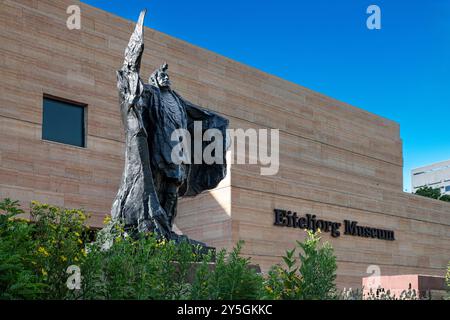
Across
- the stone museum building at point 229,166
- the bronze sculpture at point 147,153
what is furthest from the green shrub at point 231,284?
the stone museum building at point 229,166

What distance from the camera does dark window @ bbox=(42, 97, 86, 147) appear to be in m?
22.3

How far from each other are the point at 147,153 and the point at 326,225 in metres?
17.4

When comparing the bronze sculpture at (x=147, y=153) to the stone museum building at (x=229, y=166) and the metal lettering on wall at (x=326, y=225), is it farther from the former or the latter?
the metal lettering on wall at (x=326, y=225)

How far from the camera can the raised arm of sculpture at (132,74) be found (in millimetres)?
10203

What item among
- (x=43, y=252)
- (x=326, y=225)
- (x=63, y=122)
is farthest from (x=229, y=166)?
(x=43, y=252)

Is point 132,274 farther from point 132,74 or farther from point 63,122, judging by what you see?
point 63,122

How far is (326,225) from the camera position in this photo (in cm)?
2670

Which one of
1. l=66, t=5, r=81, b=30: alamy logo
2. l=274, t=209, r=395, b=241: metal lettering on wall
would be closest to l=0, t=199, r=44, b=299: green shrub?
l=66, t=5, r=81, b=30: alamy logo

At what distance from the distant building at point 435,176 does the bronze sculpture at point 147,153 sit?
4266 inches
